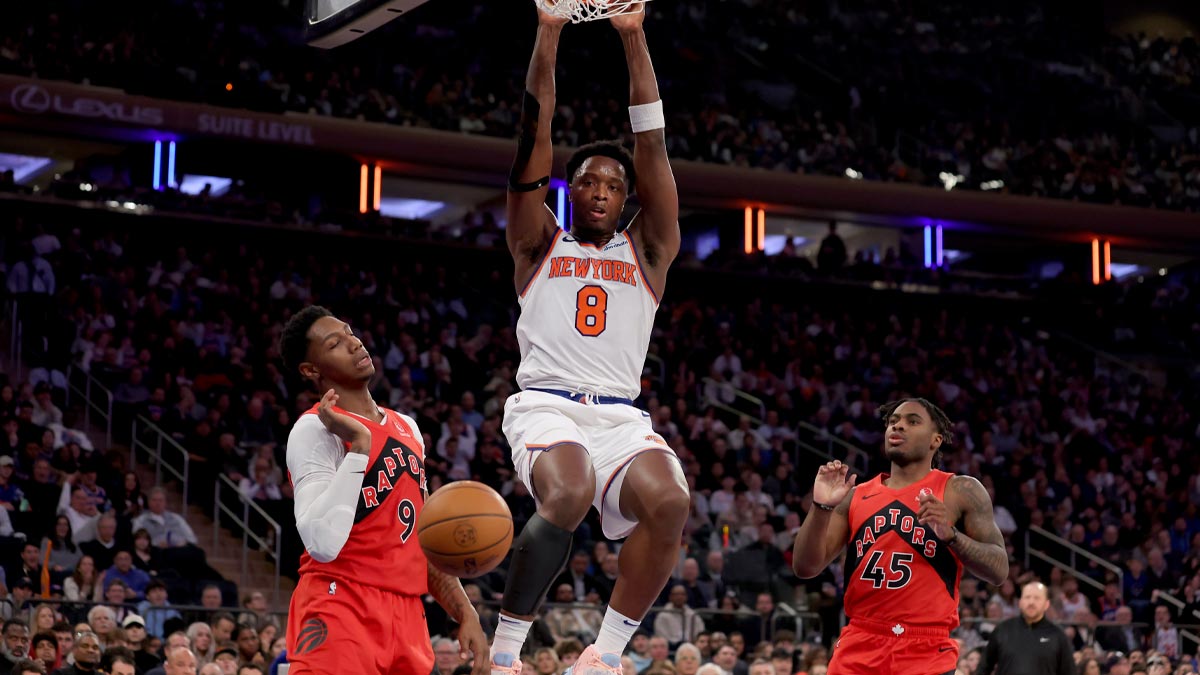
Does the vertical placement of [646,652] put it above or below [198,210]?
below

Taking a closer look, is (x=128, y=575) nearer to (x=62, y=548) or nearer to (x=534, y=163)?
(x=62, y=548)

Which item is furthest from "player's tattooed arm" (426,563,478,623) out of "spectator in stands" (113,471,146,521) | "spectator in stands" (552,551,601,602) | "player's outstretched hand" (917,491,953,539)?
"spectator in stands" (552,551,601,602)

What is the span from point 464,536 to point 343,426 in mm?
630

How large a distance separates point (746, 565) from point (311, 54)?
13.0m

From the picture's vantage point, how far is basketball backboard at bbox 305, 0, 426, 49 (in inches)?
276

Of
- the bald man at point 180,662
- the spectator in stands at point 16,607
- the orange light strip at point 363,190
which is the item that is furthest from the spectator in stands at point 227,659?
the orange light strip at point 363,190

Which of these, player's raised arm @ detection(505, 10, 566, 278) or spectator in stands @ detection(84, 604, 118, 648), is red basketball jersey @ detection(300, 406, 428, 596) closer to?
player's raised arm @ detection(505, 10, 566, 278)

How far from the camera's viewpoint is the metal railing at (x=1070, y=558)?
20484 millimetres

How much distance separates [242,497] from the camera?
1617 centimetres

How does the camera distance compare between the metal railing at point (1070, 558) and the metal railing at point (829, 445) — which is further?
the metal railing at point (829, 445)

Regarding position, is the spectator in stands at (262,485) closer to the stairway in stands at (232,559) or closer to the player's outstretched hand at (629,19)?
the stairway in stands at (232,559)

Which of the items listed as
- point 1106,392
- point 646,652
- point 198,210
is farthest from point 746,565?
point 1106,392

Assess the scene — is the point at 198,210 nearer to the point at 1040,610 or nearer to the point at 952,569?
the point at 1040,610

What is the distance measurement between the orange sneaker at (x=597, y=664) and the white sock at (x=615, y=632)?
23 millimetres
